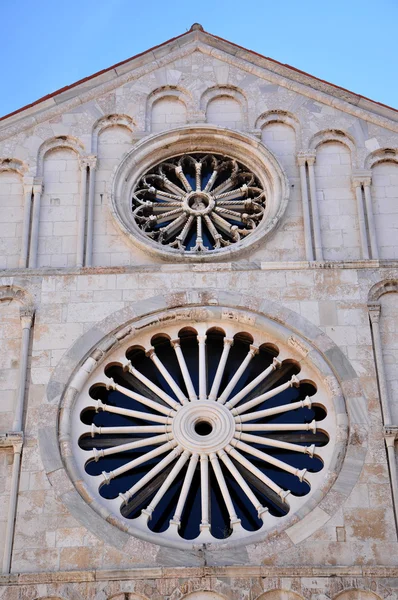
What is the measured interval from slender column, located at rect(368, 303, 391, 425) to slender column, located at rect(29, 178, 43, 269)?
201 inches

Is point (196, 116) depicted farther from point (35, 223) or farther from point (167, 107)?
point (35, 223)

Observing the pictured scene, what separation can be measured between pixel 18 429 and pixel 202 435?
2.52 m

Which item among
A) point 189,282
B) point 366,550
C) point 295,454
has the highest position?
point 189,282

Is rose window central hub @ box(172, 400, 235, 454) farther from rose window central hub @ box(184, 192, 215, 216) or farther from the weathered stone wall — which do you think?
rose window central hub @ box(184, 192, 215, 216)

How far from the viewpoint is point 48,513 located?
665 inches

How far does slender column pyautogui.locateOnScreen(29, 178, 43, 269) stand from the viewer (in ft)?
64.8

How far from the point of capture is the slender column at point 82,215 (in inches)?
777

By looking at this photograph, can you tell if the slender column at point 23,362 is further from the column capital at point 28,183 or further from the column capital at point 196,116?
the column capital at point 196,116

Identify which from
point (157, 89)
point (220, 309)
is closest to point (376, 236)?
point (220, 309)

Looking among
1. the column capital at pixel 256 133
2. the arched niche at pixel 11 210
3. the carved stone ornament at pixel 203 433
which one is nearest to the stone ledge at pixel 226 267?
the arched niche at pixel 11 210

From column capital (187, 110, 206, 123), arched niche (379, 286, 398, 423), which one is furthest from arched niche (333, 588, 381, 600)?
column capital (187, 110, 206, 123)

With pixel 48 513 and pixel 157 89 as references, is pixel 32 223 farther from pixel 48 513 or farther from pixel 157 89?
pixel 48 513

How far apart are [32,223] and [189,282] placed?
9.07ft

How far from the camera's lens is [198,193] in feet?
68.1
